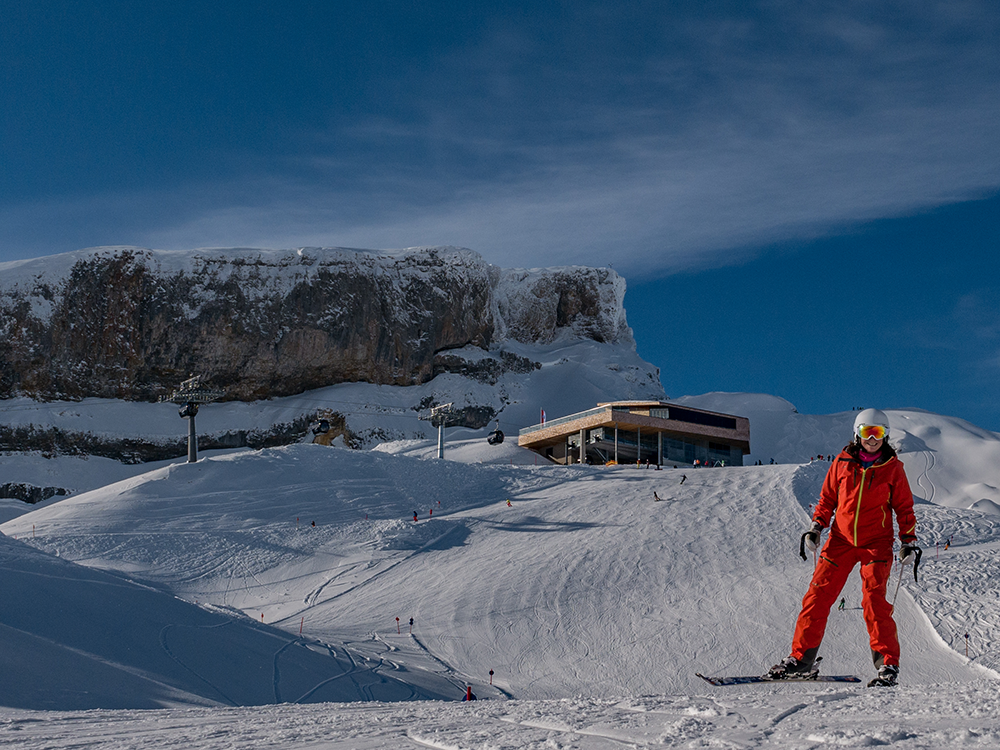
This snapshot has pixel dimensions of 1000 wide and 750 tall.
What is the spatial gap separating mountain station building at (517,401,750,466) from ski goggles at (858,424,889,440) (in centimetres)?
4067

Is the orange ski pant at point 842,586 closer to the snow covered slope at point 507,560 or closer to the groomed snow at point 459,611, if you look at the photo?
the groomed snow at point 459,611

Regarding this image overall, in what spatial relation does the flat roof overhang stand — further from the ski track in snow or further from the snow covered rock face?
the snow covered rock face

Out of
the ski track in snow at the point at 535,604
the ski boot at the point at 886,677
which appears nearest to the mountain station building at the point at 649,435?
the ski track in snow at the point at 535,604

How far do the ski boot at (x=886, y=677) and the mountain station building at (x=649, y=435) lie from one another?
41218mm

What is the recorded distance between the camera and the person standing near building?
7.90 metres

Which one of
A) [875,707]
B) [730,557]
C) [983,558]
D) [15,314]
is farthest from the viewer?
[15,314]

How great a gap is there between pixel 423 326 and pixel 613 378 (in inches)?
757

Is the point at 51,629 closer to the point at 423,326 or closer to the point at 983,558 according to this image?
the point at 983,558

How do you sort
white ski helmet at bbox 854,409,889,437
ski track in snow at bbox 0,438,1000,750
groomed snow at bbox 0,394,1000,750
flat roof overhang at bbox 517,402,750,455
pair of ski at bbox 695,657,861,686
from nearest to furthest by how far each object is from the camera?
ski track in snow at bbox 0,438,1000,750 < groomed snow at bbox 0,394,1000,750 < pair of ski at bbox 695,657,861,686 < white ski helmet at bbox 854,409,889,437 < flat roof overhang at bbox 517,402,750,455

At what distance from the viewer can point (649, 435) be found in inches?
1975

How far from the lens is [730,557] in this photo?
2527 cm

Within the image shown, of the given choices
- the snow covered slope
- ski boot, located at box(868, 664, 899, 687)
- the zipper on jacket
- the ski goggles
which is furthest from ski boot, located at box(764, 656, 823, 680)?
the snow covered slope

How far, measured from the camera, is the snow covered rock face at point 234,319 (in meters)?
72.7

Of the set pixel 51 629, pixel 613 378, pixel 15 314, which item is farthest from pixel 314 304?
pixel 51 629
